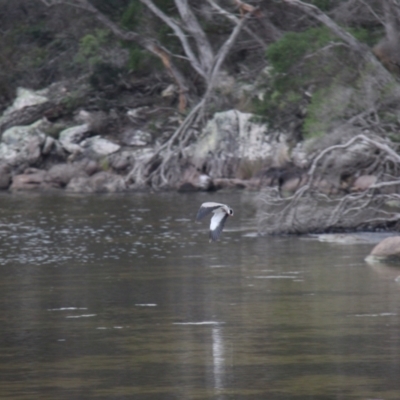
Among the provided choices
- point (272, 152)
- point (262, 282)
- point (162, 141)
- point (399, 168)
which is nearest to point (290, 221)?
point (399, 168)

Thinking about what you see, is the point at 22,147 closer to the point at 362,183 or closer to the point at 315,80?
the point at 315,80

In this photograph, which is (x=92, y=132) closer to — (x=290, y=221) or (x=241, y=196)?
(x=241, y=196)

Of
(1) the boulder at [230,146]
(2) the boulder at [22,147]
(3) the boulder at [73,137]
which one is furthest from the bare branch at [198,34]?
(2) the boulder at [22,147]

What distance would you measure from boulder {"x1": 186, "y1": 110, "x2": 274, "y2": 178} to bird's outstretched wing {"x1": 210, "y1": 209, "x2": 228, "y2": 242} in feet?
55.4

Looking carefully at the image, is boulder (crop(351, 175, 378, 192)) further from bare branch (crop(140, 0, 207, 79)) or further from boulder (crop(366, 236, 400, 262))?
bare branch (crop(140, 0, 207, 79))

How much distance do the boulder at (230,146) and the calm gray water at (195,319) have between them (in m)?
11.3

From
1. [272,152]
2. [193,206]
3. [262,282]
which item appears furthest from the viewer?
[272,152]

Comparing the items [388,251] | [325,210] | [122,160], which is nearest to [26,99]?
[122,160]

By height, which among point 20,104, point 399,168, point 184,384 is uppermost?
point 20,104

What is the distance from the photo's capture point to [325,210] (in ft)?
60.1

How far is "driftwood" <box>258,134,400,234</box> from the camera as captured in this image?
17703 millimetres

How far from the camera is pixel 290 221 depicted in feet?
59.8

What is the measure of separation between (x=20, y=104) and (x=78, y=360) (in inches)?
1079

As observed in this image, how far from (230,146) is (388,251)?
53.3ft
